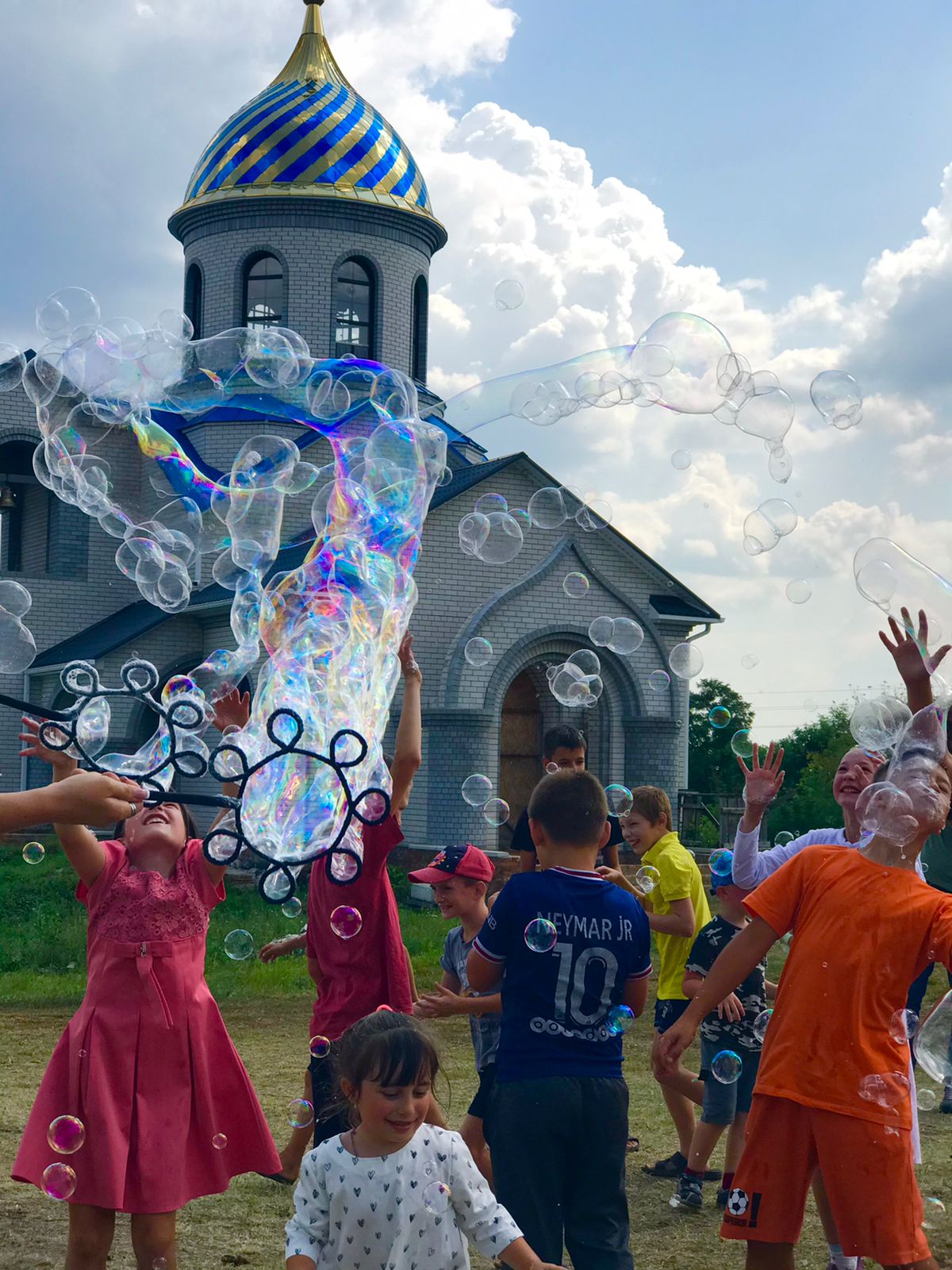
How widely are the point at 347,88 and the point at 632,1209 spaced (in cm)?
1885

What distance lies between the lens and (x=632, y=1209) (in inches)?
206

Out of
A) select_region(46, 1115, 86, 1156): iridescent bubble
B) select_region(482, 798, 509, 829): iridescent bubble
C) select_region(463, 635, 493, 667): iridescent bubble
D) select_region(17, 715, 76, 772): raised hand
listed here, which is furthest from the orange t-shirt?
select_region(463, 635, 493, 667): iridescent bubble

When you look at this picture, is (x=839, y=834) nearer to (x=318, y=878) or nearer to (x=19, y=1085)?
(x=318, y=878)

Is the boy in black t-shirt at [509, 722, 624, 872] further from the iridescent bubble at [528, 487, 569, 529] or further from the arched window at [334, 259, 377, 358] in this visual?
the arched window at [334, 259, 377, 358]

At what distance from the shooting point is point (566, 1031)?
365 cm

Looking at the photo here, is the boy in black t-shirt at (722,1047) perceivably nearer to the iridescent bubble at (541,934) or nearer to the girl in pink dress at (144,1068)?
the iridescent bubble at (541,934)

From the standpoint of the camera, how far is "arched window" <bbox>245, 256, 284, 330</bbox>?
1964cm

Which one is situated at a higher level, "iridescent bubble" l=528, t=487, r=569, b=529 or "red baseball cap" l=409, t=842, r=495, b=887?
"iridescent bubble" l=528, t=487, r=569, b=529

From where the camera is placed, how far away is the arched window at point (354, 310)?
19719mm

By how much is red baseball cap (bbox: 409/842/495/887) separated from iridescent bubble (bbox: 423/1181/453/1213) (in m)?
1.66

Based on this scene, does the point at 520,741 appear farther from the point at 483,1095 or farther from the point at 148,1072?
the point at 148,1072

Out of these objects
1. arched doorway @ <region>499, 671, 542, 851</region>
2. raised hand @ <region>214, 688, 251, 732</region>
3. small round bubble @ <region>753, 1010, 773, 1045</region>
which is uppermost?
arched doorway @ <region>499, 671, 542, 851</region>

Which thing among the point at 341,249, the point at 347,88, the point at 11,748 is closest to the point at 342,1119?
the point at 11,748

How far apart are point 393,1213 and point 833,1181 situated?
1112 mm
